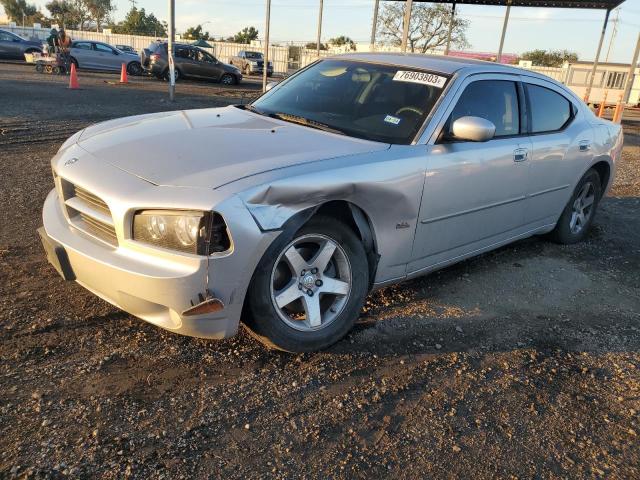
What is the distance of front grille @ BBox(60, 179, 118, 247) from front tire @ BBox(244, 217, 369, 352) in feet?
2.54

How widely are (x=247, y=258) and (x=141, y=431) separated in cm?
87

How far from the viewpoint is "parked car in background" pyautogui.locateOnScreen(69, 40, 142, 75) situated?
79.6 feet

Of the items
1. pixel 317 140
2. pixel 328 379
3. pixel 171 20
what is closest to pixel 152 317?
pixel 328 379

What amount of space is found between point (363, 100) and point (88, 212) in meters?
1.98

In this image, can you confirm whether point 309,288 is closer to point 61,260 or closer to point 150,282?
point 150,282

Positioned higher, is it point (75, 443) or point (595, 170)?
point (595, 170)

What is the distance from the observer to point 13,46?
26.2 m

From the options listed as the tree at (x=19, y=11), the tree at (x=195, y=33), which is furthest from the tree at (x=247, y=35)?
the tree at (x=19, y=11)

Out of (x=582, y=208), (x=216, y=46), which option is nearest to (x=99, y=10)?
(x=216, y=46)

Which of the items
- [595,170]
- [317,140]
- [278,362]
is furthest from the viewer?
[595,170]

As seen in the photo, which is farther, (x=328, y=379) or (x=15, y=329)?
(x=15, y=329)

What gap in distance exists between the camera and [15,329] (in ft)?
9.83

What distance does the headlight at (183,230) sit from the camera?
241 centimetres

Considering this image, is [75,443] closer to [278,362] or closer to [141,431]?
[141,431]
